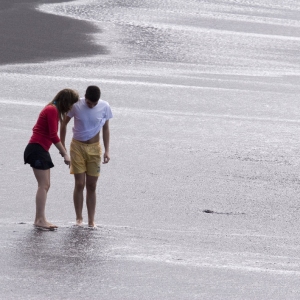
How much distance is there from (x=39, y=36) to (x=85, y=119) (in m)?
13.1

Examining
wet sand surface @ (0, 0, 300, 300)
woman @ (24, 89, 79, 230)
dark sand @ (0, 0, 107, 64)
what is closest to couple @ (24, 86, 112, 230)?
woman @ (24, 89, 79, 230)

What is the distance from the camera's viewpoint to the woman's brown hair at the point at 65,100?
8.80m

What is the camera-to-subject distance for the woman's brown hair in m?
8.80

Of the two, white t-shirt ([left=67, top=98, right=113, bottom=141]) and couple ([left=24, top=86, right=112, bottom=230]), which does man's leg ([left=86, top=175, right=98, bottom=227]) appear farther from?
white t-shirt ([left=67, top=98, right=113, bottom=141])

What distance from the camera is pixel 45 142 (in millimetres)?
8922

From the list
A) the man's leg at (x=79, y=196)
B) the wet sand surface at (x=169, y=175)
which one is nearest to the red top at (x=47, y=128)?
the man's leg at (x=79, y=196)

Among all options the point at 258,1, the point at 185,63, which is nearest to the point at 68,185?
the point at 185,63

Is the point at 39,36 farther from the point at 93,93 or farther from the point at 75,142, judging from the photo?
the point at 93,93

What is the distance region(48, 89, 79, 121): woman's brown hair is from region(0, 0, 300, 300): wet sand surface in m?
1.20

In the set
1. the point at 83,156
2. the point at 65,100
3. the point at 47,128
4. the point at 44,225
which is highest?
the point at 65,100

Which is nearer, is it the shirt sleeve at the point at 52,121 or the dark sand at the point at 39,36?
the shirt sleeve at the point at 52,121

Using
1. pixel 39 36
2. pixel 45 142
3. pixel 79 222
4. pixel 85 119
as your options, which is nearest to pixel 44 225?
pixel 79 222

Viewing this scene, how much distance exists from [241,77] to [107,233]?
35.3ft

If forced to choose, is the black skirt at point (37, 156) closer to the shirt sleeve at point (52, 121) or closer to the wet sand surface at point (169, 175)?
the shirt sleeve at point (52, 121)
